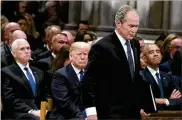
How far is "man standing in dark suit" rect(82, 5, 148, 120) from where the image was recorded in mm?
5539

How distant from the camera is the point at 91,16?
12148 mm

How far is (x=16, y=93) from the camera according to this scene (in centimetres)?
710

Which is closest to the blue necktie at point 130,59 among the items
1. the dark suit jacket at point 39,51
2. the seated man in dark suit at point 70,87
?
the seated man in dark suit at point 70,87

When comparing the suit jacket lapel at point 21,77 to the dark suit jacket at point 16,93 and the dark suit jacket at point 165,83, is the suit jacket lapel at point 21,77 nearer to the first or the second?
the dark suit jacket at point 16,93

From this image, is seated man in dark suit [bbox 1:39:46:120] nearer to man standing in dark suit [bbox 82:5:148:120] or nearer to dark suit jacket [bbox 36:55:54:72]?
dark suit jacket [bbox 36:55:54:72]

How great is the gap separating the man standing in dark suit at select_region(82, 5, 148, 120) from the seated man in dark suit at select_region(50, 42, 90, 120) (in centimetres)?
90

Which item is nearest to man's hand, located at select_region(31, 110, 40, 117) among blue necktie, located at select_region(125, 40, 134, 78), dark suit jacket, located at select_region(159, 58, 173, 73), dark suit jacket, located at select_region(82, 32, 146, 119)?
dark suit jacket, located at select_region(82, 32, 146, 119)

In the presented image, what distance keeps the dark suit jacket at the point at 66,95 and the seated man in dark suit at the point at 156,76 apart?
128 cm

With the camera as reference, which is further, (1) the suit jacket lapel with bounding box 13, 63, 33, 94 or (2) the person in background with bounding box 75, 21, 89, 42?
(2) the person in background with bounding box 75, 21, 89, 42

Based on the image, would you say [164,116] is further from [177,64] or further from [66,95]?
[177,64]

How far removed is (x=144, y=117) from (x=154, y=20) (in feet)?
15.2

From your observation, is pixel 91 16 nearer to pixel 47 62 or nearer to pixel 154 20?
pixel 154 20

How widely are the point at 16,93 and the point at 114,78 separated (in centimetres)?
186

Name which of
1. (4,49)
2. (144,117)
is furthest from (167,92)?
(4,49)
